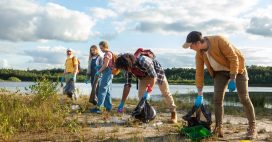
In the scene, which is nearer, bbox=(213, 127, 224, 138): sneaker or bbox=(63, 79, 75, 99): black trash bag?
bbox=(213, 127, 224, 138): sneaker

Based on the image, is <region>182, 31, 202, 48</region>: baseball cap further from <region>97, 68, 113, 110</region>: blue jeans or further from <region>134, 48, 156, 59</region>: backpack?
<region>97, 68, 113, 110</region>: blue jeans

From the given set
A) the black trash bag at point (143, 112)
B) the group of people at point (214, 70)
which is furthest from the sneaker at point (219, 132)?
the black trash bag at point (143, 112)

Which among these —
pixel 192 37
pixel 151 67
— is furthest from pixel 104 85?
pixel 192 37

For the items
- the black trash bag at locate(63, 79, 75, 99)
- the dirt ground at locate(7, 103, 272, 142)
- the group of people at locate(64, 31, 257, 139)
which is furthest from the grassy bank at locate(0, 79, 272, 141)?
the black trash bag at locate(63, 79, 75, 99)

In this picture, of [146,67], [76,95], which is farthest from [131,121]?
[76,95]

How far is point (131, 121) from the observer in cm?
797

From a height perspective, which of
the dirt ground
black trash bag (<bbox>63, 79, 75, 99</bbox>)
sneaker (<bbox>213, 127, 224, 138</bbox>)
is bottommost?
the dirt ground

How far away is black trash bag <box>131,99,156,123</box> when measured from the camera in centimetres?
764

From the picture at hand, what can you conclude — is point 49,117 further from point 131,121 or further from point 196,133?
point 196,133

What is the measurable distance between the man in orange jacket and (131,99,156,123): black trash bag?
4.33ft

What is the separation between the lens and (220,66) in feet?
20.7

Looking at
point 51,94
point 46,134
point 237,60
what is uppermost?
point 237,60

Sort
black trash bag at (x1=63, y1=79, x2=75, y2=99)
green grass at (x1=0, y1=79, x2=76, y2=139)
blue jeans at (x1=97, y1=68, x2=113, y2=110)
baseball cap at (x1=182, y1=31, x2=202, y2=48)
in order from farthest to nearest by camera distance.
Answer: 1. black trash bag at (x1=63, y1=79, x2=75, y2=99)
2. blue jeans at (x1=97, y1=68, x2=113, y2=110)
3. green grass at (x1=0, y1=79, x2=76, y2=139)
4. baseball cap at (x1=182, y1=31, x2=202, y2=48)

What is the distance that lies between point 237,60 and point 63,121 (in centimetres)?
334
